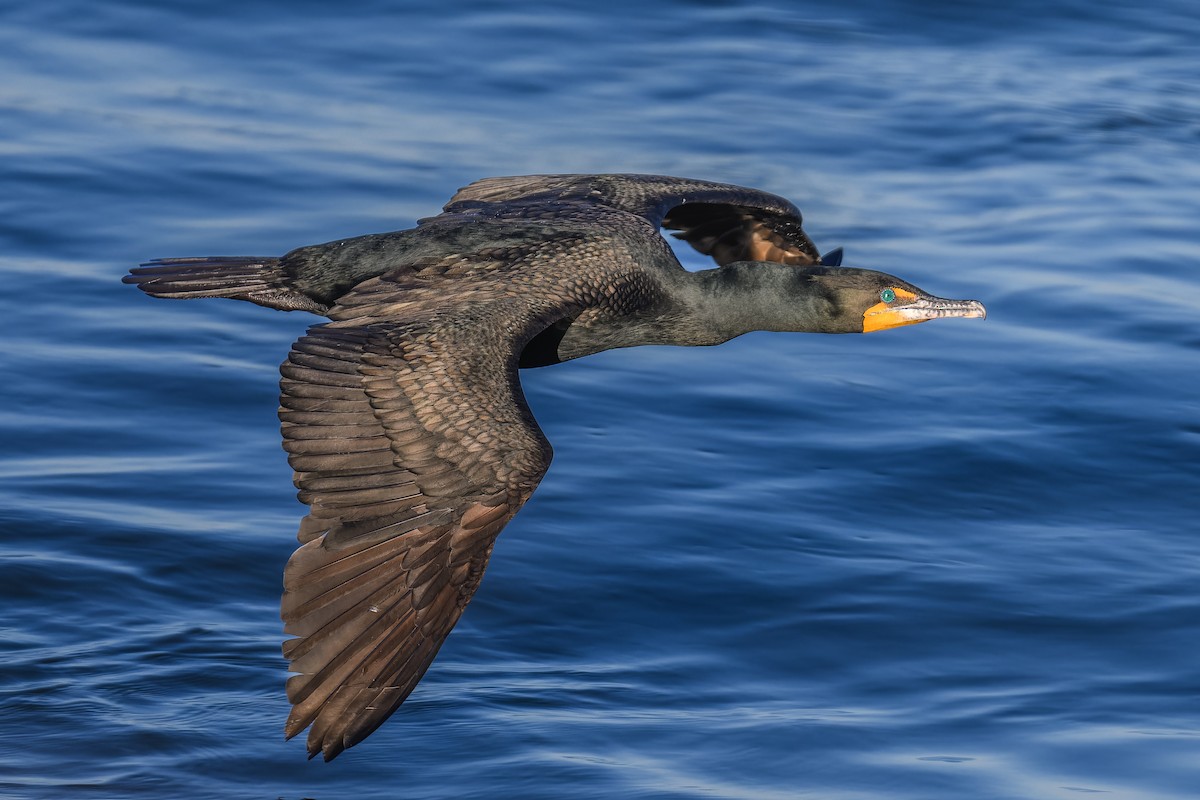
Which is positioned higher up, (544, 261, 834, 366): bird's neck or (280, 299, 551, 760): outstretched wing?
(544, 261, 834, 366): bird's neck

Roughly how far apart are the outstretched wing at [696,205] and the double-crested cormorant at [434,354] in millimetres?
37

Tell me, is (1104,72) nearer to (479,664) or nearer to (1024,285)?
(1024,285)

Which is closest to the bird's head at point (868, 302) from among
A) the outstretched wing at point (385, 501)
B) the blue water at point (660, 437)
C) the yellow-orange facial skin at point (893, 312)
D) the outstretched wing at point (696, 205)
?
the yellow-orange facial skin at point (893, 312)

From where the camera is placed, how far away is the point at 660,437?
9586 millimetres

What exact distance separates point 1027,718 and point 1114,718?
0.34m

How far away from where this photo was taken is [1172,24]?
16.9 meters

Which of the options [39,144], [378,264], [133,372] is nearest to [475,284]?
[378,264]

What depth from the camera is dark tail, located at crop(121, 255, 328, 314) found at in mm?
7363

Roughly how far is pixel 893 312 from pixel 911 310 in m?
0.07

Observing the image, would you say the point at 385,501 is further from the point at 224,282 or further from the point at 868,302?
the point at 868,302

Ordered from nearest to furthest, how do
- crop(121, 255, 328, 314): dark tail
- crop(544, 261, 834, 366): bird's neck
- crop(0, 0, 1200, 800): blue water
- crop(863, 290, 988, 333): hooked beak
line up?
crop(0, 0, 1200, 800): blue water → crop(121, 255, 328, 314): dark tail → crop(863, 290, 988, 333): hooked beak → crop(544, 261, 834, 366): bird's neck

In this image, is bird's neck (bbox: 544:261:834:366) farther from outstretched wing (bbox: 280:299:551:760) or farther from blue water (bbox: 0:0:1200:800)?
outstretched wing (bbox: 280:299:551:760)

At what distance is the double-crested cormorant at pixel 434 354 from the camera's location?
5867mm

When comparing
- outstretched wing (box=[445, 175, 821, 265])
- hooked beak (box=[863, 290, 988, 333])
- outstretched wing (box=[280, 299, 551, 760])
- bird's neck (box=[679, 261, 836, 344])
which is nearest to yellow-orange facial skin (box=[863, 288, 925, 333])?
hooked beak (box=[863, 290, 988, 333])
